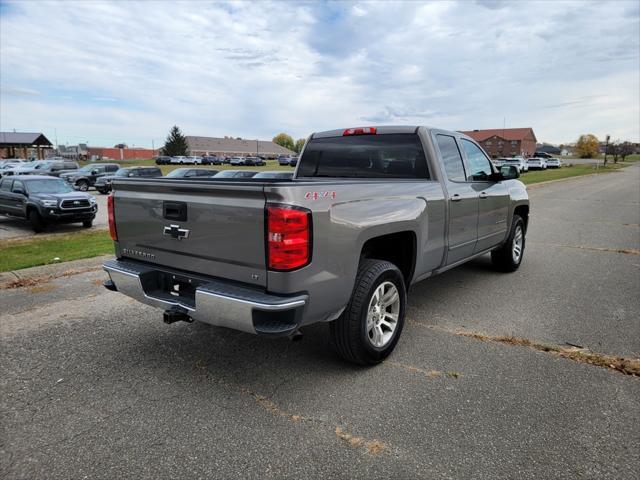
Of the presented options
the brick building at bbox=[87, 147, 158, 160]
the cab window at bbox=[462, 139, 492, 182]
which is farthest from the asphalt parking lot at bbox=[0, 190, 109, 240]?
the brick building at bbox=[87, 147, 158, 160]

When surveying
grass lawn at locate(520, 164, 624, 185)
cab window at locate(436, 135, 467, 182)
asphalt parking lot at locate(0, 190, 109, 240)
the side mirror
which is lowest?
asphalt parking lot at locate(0, 190, 109, 240)

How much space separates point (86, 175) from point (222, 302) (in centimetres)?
2935

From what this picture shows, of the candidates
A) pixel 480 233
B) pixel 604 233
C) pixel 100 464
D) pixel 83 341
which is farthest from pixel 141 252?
pixel 604 233

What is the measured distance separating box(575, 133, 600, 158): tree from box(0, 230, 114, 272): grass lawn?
131m

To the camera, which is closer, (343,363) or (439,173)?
(343,363)

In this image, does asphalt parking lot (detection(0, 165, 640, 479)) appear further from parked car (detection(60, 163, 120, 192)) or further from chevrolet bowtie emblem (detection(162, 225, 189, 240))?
parked car (detection(60, 163, 120, 192))

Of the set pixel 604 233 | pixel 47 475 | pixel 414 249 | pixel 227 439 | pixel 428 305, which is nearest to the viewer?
pixel 47 475

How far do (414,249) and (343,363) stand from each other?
3.93 ft

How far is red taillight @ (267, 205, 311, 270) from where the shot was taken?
9.29 ft

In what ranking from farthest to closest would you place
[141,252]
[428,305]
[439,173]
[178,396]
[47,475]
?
[428,305] → [439,173] → [141,252] → [178,396] → [47,475]

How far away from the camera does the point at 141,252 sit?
3.75 metres

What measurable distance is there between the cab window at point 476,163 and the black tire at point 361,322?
2255 mm

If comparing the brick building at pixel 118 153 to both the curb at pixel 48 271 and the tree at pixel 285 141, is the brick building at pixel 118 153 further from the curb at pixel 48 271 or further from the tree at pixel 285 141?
the curb at pixel 48 271

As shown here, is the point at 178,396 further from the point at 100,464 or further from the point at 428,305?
the point at 428,305
